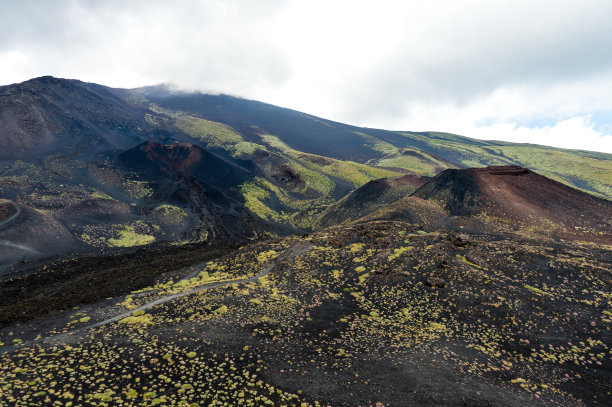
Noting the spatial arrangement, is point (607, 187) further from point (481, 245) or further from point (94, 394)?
point (94, 394)

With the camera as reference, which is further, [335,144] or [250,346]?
[335,144]

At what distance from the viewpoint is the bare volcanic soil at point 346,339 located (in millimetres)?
13570

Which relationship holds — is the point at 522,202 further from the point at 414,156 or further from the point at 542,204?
the point at 414,156

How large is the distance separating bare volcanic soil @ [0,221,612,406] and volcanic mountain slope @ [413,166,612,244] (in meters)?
20.1

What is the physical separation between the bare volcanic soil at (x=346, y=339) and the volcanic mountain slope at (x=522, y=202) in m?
20.1

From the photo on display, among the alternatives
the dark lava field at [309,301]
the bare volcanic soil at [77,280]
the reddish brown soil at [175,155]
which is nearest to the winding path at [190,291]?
the dark lava field at [309,301]

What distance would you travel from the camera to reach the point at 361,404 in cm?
1305

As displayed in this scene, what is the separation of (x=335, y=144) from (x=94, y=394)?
597 feet

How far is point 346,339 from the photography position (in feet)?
61.2

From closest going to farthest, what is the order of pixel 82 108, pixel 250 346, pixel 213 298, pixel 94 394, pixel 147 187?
pixel 94 394 < pixel 250 346 < pixel 213 298 < pixel 147 187 < pixel 82 108

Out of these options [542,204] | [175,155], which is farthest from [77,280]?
[175,155]

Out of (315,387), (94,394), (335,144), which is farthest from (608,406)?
(335,144)

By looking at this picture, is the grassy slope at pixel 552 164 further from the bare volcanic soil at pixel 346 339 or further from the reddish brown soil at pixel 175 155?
the bare volcanic soil at pixel 346 339

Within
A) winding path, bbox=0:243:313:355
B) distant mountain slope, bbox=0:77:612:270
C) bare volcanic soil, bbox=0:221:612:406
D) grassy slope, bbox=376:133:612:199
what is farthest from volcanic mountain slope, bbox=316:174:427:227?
grassy slope, bbox=376:133:612:199
